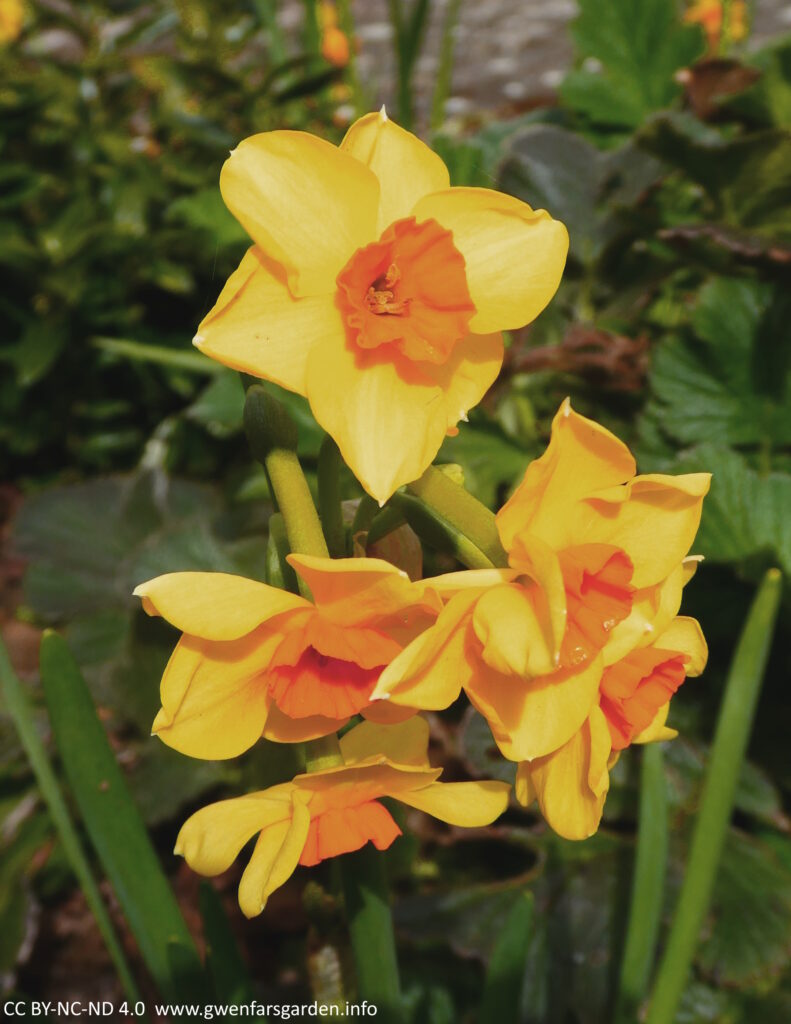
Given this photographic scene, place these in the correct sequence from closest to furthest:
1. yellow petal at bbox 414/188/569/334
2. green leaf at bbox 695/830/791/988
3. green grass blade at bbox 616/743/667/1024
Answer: yellow petal at bbox 414/188/569/334 → green grass blade at bbox 616/743/667/1024 → green leaf at bbox 695/830/791/988

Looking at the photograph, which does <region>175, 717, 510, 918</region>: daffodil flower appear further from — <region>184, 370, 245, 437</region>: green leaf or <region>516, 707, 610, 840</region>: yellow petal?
<region>184, 370, 245, 437</region>: green leaf

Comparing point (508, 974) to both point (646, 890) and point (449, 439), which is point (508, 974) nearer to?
point (646, 890)

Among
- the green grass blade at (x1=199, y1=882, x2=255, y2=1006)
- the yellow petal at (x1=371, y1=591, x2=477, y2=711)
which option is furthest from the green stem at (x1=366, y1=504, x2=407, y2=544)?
the green grass blade at (x1=199, y1=882, x2=255, y2=1006)

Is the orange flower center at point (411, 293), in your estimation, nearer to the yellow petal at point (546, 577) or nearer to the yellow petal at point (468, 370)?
the yellow petal at point (468, 370)

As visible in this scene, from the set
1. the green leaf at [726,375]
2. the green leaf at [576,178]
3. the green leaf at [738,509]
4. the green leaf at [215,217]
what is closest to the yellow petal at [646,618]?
the green leaf at [738,509]

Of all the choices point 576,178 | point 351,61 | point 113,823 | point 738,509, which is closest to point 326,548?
point 113,823
